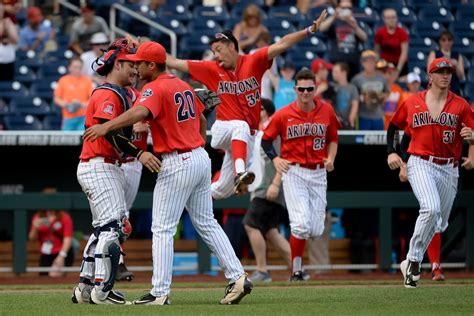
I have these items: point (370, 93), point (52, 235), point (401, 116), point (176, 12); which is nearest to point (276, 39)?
point (176, 12)

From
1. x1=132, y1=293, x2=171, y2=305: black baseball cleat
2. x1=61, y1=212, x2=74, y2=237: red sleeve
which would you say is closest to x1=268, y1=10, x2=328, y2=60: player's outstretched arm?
x1=132, y1=293, x2=171, y2=305: black baseball cleat

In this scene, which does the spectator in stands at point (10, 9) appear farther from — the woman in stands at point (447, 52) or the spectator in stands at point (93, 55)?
the woman in stands at point (447, 52)

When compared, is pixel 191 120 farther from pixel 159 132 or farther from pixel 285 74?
pixel 285 74

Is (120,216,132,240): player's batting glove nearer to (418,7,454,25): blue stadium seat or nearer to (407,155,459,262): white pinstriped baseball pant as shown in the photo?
(407,155,459,262): white pinstriped baseball pant

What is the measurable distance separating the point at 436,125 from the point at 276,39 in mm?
6383

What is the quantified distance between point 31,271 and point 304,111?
4017 mm

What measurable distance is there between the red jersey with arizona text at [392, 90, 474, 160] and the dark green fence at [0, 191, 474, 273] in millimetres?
3365

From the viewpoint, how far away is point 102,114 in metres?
8.48

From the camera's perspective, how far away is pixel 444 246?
1457 centimetres

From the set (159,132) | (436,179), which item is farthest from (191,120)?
(436,179)

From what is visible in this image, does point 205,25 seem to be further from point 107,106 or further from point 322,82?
point 107,106

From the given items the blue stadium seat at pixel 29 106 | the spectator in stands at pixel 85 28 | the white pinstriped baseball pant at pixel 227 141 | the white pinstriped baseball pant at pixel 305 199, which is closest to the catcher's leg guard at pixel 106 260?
the white pinstriped baseball pant at pixel 227 141

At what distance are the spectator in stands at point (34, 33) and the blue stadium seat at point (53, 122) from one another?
5.10 ft

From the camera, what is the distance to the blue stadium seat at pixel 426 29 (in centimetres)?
1778
